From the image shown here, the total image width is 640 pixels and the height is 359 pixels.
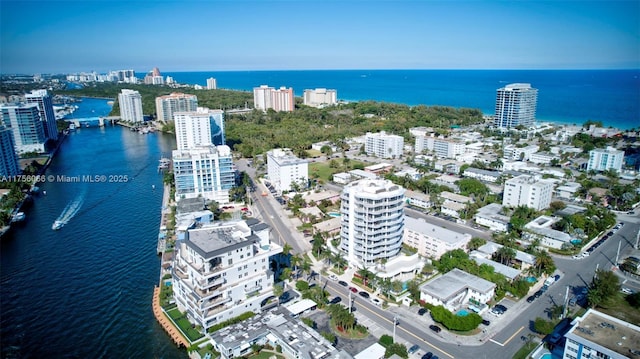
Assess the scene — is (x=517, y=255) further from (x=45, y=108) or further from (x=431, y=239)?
(x=45, y=108)

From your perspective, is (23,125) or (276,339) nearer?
(276,339)

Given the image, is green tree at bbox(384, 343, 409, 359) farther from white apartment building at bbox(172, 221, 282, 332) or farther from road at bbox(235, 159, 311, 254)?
road at bbox(235, 159, 311, 254)

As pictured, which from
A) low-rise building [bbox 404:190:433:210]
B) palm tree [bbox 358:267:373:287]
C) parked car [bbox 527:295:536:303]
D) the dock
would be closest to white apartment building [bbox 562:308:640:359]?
parked car [bbox 527:295:536:303]

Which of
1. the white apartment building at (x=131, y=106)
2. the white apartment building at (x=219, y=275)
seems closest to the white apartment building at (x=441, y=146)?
the white apartment building at (x=219, y=275)

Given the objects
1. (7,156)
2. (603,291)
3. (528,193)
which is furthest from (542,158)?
(7,156)

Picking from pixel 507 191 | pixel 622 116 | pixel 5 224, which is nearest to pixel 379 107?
pixel 622 116
